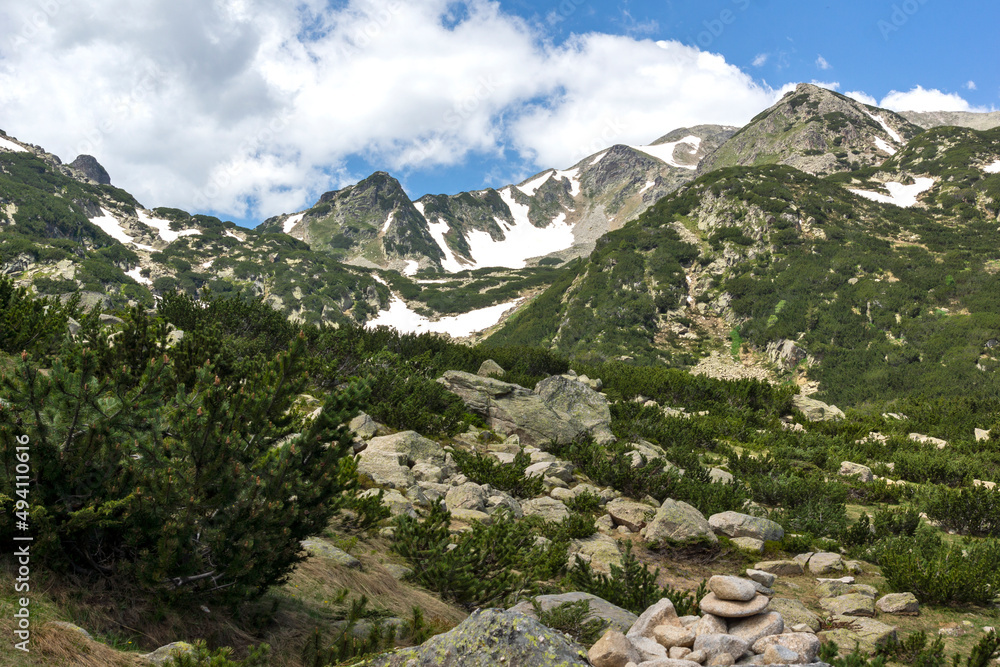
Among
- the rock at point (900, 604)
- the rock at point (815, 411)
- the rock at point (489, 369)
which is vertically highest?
the rock at point (489, 369)

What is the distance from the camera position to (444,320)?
364 feet

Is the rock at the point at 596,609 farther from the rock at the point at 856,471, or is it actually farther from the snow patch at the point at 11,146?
the snow patch at the point at 11,146

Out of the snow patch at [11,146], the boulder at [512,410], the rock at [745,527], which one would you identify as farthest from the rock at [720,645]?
the snow patch at [11,146]

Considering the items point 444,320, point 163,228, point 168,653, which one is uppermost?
point 163,228

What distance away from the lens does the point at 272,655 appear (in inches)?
128

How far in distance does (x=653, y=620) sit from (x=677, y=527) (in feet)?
13.2

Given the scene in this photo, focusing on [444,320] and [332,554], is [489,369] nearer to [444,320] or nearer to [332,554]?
[332,554]

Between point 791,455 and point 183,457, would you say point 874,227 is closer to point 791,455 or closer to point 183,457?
point 791,455

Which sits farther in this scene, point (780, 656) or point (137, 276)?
point (137, 276)

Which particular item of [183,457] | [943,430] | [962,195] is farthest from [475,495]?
[962,195]

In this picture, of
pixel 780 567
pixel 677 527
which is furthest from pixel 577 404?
pixel 780 567

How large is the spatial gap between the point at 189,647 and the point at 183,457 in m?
1.06

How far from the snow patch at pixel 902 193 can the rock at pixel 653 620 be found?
82.0 metres

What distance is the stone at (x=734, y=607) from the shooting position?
4.42 meters
